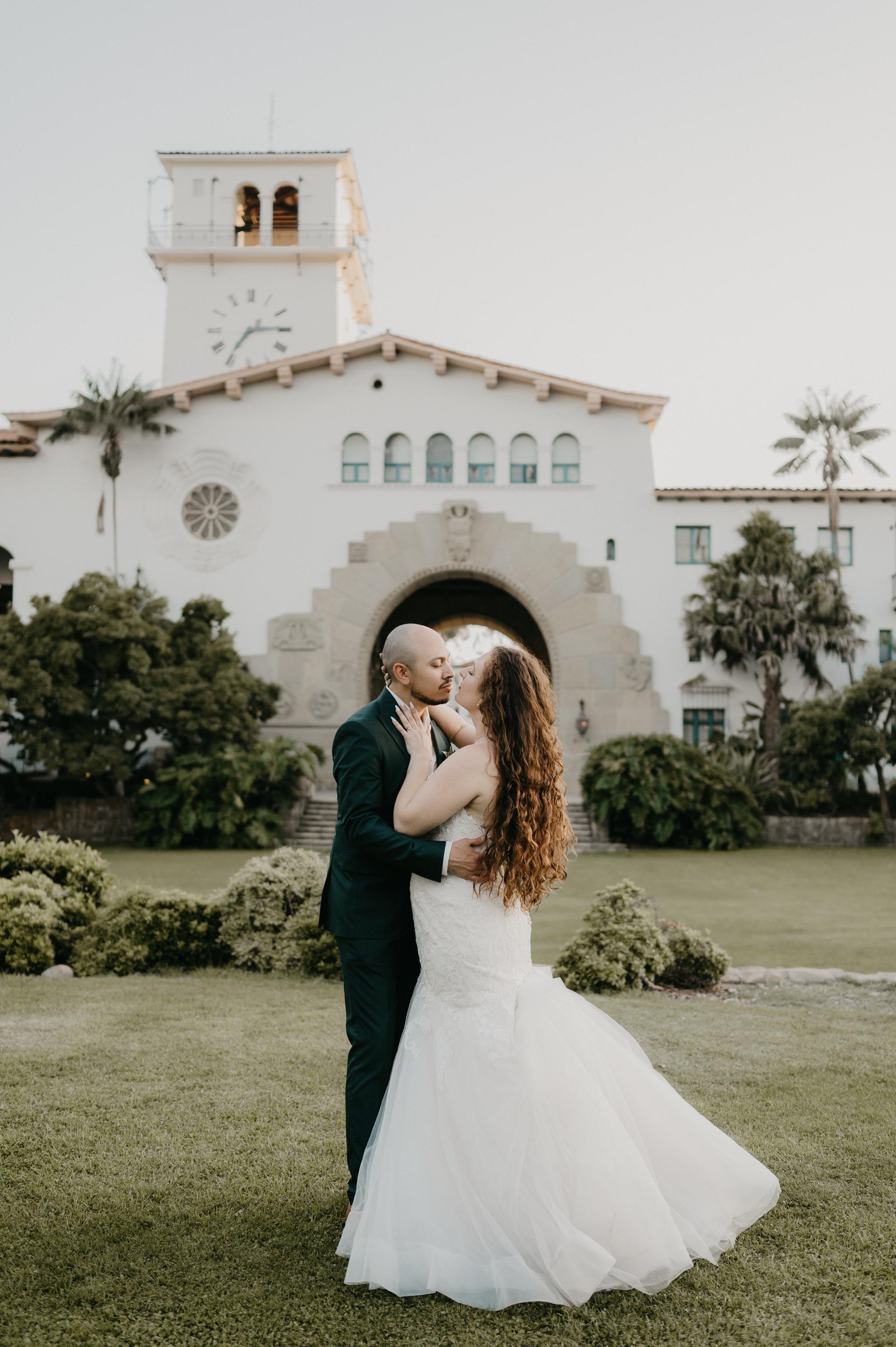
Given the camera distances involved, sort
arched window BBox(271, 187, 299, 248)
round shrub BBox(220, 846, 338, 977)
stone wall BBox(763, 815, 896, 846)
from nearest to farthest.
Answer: round shrub BBox(220, 846, 338, 977) < stone wall BBox(763, 815, 896, 846) < arched window BBox(271, 187, 299, 248)

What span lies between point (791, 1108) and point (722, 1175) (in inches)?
71.5

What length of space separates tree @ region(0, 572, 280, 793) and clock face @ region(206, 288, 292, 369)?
49.8 ft

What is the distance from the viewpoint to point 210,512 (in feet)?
89.6

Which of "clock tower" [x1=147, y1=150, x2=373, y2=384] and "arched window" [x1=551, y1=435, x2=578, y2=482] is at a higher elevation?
"clock tower" [x1=147, y1=150, x2=373, y2=384]

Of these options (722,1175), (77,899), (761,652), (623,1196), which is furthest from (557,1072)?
(761,652)

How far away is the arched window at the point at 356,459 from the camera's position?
27.5 meters

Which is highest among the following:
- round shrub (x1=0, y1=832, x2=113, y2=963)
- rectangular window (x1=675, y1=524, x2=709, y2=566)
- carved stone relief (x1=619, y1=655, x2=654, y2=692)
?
rectangular window (x1=675, y1=524, x2=709, y2=566)

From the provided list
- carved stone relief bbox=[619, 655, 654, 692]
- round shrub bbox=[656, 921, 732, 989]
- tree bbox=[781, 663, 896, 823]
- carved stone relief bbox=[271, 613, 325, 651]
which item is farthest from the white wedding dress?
carved stone relief bbox=[271, 613, 325, 651]

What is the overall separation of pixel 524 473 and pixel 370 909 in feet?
79.5

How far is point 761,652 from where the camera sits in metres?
25.4

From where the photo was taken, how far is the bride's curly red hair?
3.94 meters

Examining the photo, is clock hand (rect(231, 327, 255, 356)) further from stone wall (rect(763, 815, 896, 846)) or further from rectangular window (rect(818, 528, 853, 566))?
stone wall (rect(763, 815, 896, 846))

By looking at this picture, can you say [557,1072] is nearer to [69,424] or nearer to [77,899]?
[77,899]

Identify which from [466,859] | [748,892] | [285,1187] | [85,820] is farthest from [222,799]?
[466,859]
